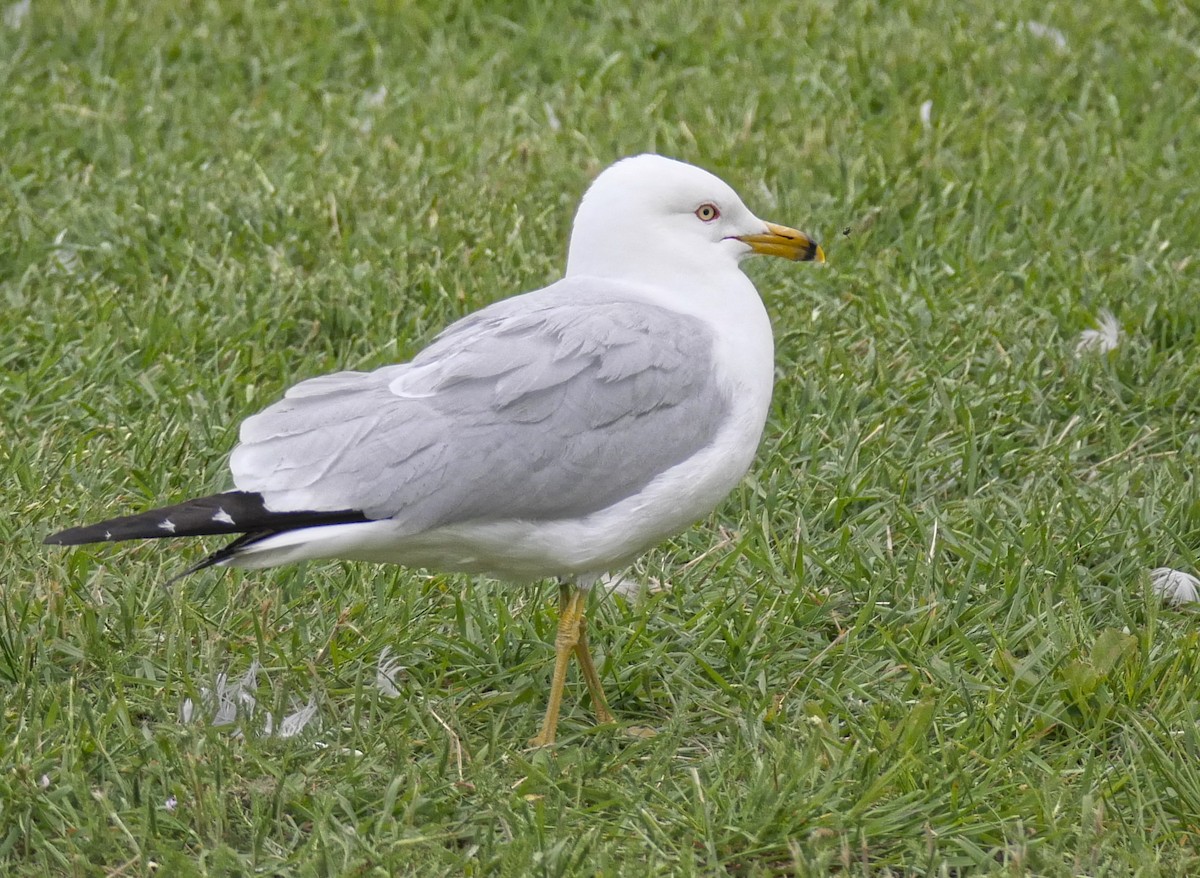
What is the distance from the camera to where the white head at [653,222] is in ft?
11.3

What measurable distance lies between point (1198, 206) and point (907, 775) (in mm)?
3204

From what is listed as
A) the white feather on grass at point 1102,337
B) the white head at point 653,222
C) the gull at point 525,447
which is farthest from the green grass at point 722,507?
the white head at point 653,222

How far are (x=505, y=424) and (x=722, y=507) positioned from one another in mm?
1258

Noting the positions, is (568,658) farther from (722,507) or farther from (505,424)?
(722,507)

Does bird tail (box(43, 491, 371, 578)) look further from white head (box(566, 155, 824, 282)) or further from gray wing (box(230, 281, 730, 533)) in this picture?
white head (box(566, 155, 824, 282))

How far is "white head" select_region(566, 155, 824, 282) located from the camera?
3.43m

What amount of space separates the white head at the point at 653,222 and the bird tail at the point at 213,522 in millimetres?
848

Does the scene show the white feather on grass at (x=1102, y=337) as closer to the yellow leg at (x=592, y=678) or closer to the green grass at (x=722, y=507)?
the green grass at (x=722, y=507)

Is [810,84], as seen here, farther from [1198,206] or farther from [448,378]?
[448,378]

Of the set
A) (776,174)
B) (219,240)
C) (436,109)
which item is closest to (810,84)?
(776,174)

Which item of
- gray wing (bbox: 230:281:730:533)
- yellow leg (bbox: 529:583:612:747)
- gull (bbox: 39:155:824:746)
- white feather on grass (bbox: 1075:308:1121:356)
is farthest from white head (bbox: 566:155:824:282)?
white feather on grass (bbox: 1075:308:1121:356)

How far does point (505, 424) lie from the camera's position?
3.10 m

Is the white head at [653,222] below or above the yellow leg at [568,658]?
above

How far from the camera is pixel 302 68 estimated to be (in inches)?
260
